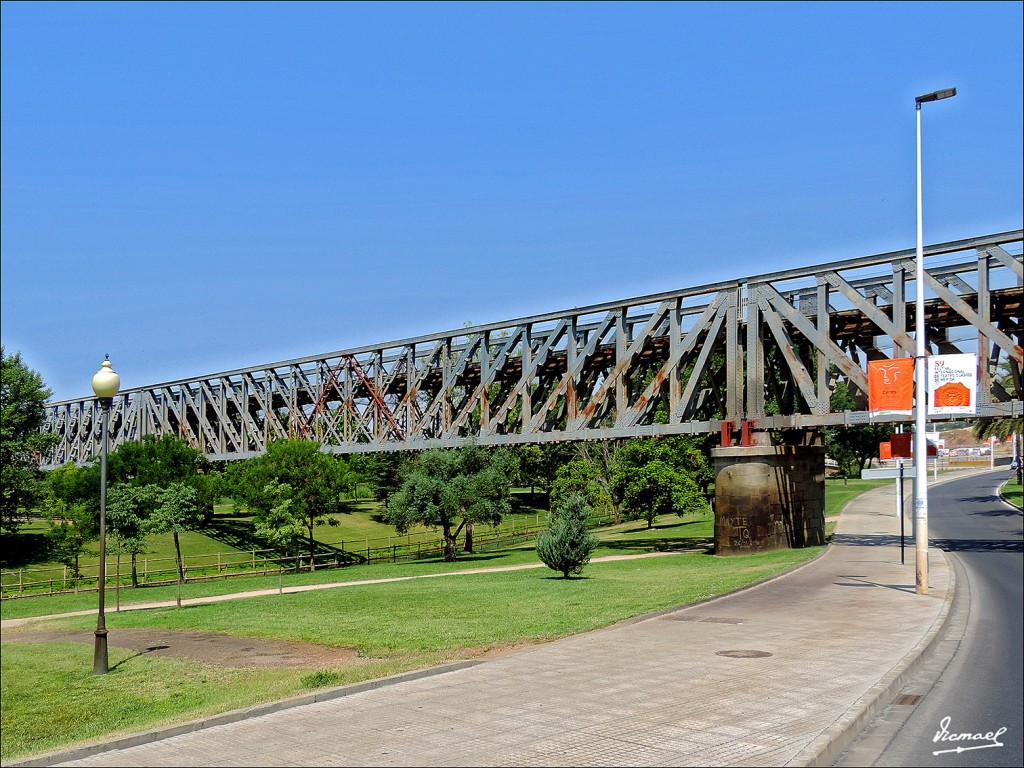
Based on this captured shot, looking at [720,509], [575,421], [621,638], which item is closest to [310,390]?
[575,421]

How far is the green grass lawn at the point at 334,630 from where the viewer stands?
10.8m

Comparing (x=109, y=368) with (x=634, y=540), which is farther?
(x=634, y=540)

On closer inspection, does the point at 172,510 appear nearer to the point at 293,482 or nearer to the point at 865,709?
the point at 293,482

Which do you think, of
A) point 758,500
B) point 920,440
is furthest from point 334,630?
point 758,500

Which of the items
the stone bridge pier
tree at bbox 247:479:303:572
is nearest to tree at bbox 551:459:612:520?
tree at bbox 247:479:303:572

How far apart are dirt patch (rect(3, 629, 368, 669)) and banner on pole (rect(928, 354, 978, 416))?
1648cm

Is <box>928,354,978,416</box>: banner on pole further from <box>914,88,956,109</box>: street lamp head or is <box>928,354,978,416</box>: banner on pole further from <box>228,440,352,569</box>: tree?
<box>228,440,352,569</box>: tree

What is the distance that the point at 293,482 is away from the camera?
160ft

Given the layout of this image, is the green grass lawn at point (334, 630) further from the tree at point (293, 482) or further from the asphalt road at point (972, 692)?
the tree at point (293, 482)

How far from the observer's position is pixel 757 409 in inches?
1558

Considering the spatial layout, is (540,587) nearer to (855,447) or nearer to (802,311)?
(802,311)

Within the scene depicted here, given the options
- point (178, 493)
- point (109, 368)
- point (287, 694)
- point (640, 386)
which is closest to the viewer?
point (287, 694)

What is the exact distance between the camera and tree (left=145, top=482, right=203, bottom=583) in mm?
32938

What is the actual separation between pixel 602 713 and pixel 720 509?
29.4 m
